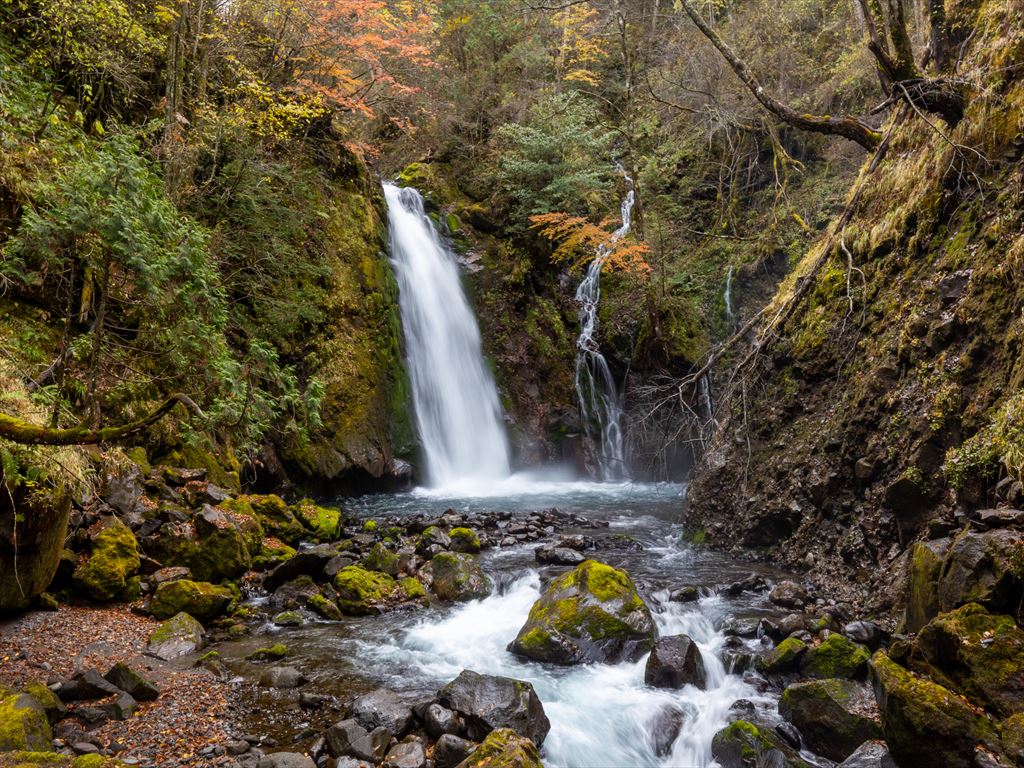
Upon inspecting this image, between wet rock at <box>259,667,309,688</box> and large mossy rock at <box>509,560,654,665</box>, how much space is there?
81.7 inches

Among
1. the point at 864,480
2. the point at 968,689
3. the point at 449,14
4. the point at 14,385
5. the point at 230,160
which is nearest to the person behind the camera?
the point at 968,689

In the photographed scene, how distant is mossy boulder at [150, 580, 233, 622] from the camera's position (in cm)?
585

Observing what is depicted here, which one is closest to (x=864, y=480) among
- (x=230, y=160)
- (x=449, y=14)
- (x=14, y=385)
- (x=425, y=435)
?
(x=14, y=385)

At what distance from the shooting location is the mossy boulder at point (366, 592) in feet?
22.3

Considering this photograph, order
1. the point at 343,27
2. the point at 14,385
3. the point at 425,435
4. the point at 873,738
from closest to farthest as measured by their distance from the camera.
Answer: the point at 873,738
the point at 14,385
the point at 343,27
the point at 425,435

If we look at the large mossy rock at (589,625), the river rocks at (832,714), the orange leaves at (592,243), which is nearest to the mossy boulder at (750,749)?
the river rocks at (832,714)

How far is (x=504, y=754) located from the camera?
11.9 feet

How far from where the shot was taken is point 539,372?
1723 centimetres

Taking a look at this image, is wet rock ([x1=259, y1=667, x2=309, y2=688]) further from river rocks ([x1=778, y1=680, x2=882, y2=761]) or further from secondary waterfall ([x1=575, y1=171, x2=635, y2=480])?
secondary waterfall ([x1=575, y1=171, x2=635, y2=480])

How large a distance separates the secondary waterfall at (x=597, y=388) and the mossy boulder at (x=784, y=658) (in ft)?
35.8

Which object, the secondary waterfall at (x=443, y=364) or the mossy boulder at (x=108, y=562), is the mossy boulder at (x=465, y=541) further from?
the secondary waterfall at (x=443, y=364)

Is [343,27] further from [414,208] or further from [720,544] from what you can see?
[720,544]

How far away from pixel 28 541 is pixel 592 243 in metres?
13.7

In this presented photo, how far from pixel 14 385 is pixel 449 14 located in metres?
20.0
